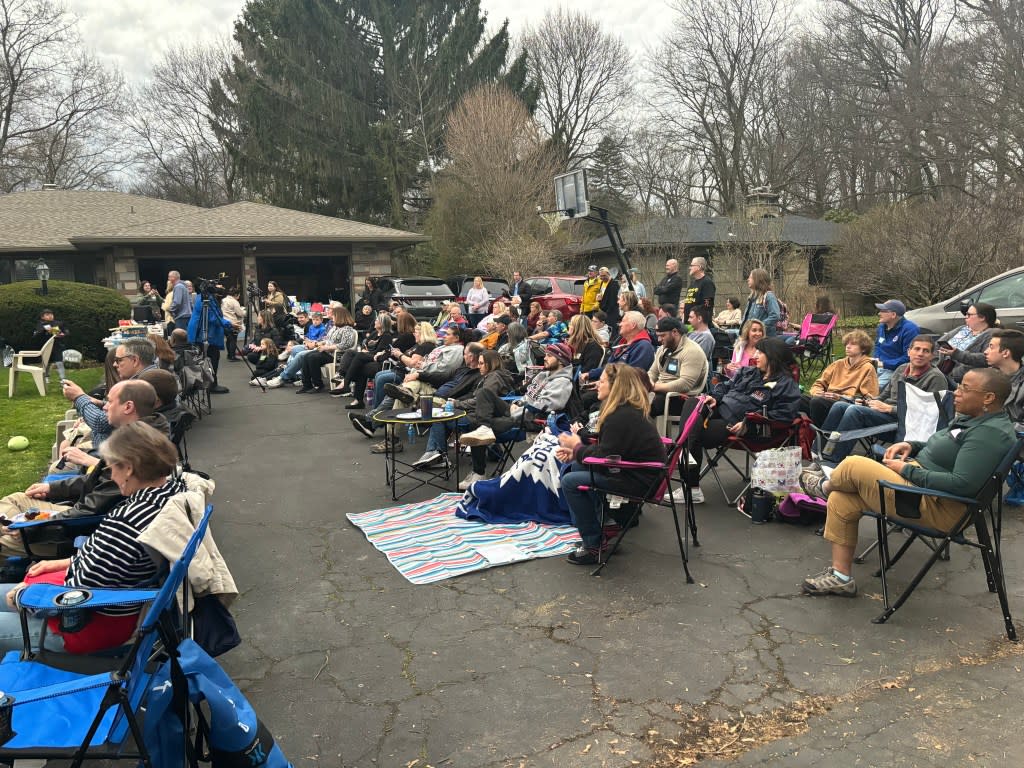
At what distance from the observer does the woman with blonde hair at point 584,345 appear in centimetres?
809

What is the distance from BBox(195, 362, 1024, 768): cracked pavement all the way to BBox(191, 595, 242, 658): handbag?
45cm

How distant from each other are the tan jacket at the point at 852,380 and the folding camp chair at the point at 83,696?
5524mm

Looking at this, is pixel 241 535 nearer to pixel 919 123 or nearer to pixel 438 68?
pixel 919 123

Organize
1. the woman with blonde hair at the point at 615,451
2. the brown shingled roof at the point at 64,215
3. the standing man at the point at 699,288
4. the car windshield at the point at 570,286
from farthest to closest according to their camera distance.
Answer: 1. the brown shingled roof at the point at 64,215
2. the car windshield at the point at 570,286
3. the standing man at the point at 699,288
4. the woman with blonde hair at the point at 615,451

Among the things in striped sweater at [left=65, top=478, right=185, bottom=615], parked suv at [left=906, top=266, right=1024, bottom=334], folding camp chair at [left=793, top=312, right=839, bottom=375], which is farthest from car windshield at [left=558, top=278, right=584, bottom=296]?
striped sweater at [left=65, top=478, right=185, bottom=615]

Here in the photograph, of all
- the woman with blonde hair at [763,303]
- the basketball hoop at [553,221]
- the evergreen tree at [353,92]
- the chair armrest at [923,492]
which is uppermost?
the evergreen tree at [353,92]

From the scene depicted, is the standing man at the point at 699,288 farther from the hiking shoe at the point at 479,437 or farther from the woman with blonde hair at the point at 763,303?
the hiking shoe at the point at 479,437

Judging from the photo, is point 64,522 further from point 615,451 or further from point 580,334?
point 580,334

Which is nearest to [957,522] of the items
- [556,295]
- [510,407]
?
[510,407]

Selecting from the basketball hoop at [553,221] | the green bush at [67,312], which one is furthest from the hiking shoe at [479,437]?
the basketball hoop at [553,221]

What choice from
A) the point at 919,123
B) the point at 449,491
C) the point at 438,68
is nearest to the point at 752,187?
the point at 919,123

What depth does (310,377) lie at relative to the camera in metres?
12.2

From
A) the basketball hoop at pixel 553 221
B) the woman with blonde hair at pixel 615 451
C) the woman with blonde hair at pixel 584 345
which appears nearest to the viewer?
the woman with blonde hair at pixel 615 451

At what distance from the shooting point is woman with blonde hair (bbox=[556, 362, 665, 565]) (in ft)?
15.0
